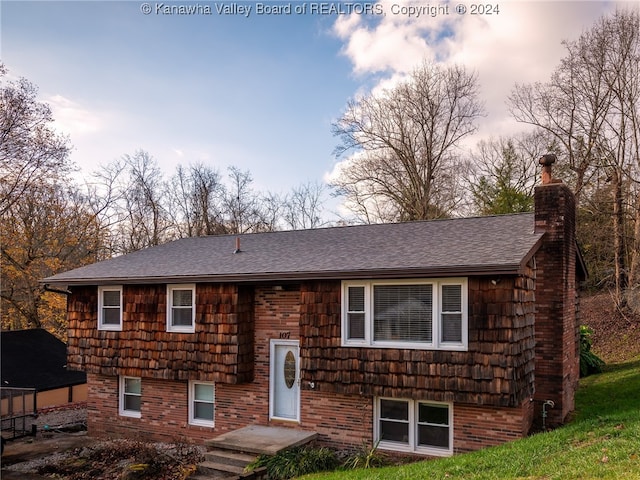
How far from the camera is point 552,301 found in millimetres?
10195

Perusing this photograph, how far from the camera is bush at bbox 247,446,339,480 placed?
8711 millimetres

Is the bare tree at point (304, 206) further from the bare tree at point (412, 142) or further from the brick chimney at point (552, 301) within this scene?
the brick chimney at point (552, 301)

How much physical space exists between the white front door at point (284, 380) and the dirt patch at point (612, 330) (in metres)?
13.3

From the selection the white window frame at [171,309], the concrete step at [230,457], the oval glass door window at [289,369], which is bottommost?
the concrete step at [230,457]

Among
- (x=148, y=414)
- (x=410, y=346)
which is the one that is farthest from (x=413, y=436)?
(x=148, y=414)

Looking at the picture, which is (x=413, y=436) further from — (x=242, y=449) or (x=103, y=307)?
(x=103, y=307)

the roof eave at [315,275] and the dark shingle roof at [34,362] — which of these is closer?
the roof eave at [315,275]

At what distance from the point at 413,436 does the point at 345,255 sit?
3826mm

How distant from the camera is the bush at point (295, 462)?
871 centimetres

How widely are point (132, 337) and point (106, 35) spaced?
7.75m

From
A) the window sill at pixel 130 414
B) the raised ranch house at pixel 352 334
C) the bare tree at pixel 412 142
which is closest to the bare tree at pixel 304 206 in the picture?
the bare tree at pixel 412 142

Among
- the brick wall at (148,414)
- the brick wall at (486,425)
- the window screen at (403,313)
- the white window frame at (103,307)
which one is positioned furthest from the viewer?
the white window frame at (103,307)

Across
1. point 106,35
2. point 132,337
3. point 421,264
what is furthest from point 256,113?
point 421,264

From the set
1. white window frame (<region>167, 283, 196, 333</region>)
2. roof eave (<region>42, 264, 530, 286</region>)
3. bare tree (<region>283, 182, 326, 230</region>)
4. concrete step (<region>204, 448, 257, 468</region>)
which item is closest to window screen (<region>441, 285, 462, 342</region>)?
roof eave (<region>42, 264, 530, 286</region>)
